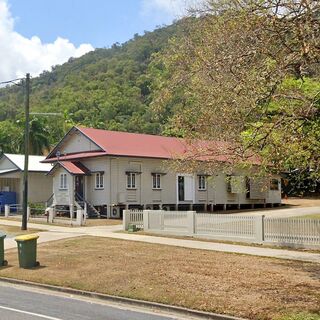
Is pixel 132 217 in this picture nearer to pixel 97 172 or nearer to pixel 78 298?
pixel 97 172

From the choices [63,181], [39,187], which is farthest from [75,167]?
[39,187]

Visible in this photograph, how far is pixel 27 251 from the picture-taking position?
17094mm

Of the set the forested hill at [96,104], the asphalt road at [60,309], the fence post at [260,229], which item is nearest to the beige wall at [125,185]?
the fence post at [260,229]

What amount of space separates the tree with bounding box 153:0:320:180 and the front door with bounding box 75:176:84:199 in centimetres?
2266

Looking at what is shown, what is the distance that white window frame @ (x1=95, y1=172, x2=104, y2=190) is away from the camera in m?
36.3

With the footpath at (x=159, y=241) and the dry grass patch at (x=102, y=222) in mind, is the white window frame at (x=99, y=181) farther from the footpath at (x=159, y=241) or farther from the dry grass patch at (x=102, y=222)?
the footpath at (x=159, y=241)

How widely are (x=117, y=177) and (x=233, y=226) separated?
1525 centimetres

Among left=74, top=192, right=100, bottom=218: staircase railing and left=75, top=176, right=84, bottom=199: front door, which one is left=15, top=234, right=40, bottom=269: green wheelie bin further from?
left=75, top=176, right=84, bottom=199: front door

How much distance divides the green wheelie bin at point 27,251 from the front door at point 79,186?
19855 millimetres

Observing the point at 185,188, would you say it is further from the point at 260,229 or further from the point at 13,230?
the point at 260,229

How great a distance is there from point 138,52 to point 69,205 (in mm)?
56401

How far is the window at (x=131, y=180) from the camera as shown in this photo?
36969mm

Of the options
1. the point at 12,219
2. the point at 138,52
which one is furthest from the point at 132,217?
the point at 138,52

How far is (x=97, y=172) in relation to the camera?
3638 cm
